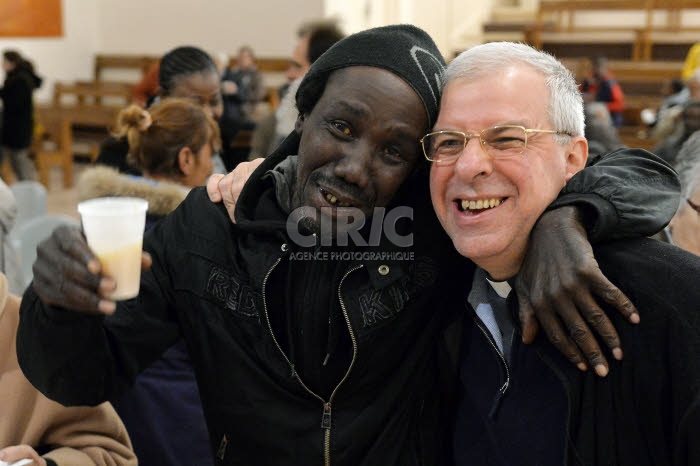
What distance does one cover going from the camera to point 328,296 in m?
1.59

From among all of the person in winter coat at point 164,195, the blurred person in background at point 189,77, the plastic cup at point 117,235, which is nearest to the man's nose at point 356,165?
the plastic cup at point 117,235

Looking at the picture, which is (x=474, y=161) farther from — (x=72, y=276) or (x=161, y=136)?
(x=161, y=136)

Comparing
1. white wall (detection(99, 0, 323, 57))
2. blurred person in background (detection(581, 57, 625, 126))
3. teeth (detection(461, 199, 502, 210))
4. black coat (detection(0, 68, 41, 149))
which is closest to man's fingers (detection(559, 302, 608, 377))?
teeth (detection(461, 199, 502, 210))

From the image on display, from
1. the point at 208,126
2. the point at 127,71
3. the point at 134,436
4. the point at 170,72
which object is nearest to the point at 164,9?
the point at 127,71

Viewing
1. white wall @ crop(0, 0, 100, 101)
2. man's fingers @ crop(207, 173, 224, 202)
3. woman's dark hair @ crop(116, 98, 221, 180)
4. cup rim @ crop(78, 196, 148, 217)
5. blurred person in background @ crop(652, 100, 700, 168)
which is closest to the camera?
cup rim @ crop(78, 196, 148, 217)

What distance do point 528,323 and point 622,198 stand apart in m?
0.30

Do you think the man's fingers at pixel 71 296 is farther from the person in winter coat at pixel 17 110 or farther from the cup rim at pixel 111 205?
the person in winter coat at pixel 17 110

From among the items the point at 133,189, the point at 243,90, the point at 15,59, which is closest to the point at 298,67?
the point at 133,189

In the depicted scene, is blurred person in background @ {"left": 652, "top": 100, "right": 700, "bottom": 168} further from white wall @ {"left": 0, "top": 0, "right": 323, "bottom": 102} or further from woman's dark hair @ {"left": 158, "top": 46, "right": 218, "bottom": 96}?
white wall @ {"left": 0, "top": 0, "right": 323, "bottom": 102}

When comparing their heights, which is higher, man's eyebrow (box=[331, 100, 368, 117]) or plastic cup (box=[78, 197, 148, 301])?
man's eyebrow (box=[331, 100, 368, 117])

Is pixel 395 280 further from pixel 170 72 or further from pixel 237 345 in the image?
pixel 170 72

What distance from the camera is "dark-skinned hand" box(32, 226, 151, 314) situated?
1.23 metres

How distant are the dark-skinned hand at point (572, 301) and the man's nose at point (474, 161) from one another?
20 cm

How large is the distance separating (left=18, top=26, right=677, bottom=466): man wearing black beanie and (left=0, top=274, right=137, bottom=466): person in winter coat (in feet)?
0.96
